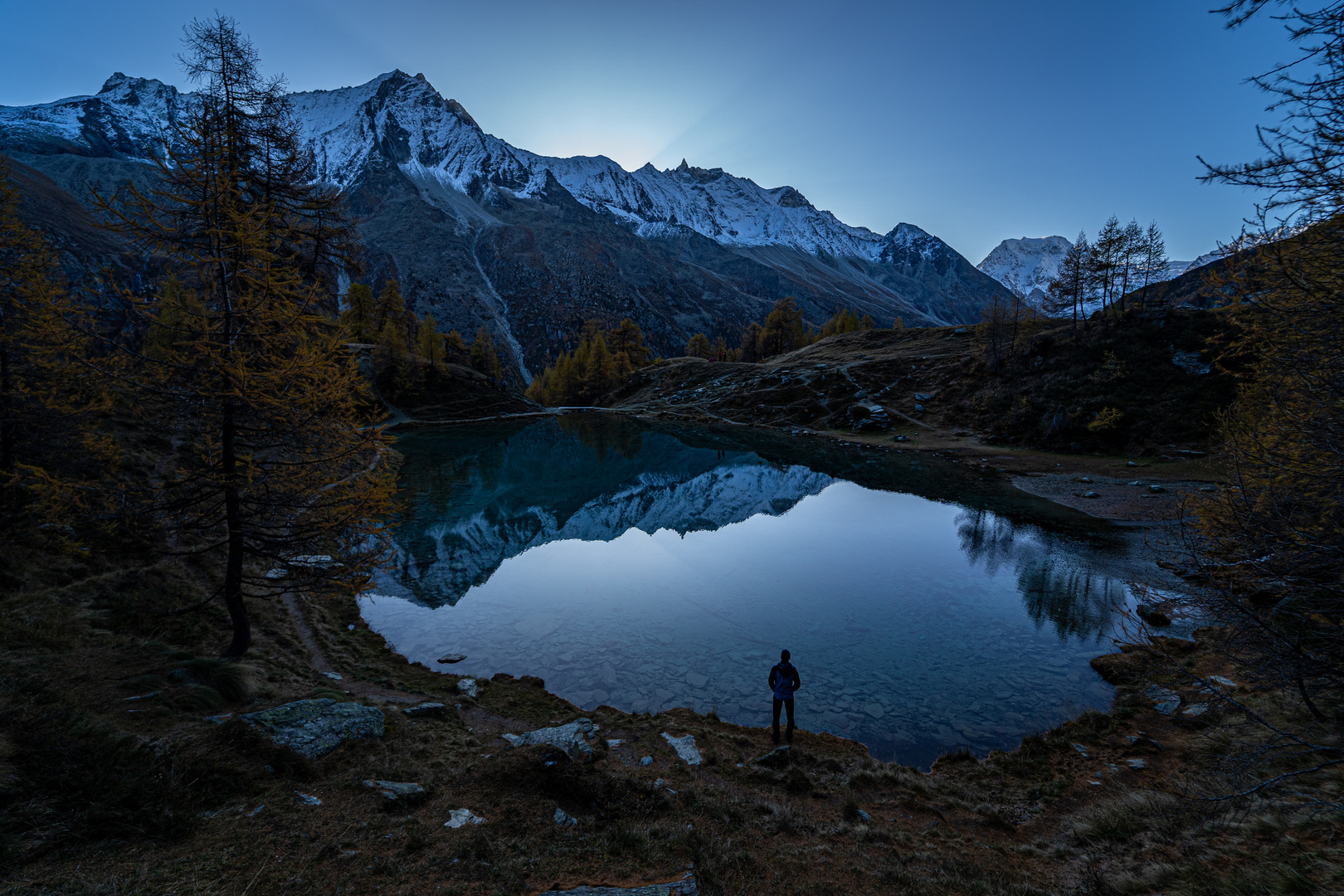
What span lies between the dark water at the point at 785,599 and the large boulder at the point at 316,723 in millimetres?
5829

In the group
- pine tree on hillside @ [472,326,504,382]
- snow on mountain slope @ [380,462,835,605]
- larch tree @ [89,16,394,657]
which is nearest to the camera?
larch tree @ [89,16,394,657]

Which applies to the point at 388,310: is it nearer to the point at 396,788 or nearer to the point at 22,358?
the point at 22,358

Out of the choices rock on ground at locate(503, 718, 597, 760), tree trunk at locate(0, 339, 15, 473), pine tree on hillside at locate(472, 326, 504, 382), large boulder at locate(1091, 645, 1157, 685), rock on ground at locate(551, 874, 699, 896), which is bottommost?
large boulder at locate(1091, 645, 1157, 685)

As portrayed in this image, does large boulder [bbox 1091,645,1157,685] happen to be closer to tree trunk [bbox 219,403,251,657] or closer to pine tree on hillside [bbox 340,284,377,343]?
tree trunk [bbox 219,403,251,657]

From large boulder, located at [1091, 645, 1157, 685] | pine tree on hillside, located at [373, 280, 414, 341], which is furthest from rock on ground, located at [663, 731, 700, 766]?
pine tree on hillside, located at [373, 280, 414, 341]

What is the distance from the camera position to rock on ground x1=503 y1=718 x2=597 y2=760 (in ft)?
33.9

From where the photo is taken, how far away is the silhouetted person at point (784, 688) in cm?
1202

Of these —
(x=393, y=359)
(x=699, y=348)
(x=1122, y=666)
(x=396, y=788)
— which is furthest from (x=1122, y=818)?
(x=699, y=348)

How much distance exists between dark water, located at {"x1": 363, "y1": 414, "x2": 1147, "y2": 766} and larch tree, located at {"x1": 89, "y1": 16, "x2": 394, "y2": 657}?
728 cm

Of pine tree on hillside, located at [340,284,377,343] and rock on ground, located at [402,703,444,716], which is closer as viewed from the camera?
rock on ground, located at [402,703,444,716]

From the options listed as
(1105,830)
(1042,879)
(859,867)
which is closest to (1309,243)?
(1105,830)

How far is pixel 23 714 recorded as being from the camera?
6.79 meters

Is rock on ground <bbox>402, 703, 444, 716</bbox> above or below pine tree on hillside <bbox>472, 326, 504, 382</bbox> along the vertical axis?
below

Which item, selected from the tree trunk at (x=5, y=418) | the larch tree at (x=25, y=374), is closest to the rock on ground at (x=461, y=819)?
the larch tree at (x=25, y=374)
